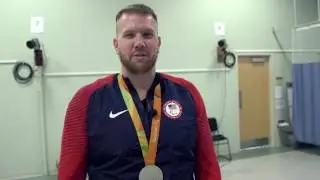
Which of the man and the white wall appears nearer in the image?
the man

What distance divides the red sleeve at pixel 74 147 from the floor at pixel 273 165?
152 inches

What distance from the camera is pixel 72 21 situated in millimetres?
5223

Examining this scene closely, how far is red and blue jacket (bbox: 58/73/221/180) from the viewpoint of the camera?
4.10 ft

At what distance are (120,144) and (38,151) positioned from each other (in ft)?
14.0

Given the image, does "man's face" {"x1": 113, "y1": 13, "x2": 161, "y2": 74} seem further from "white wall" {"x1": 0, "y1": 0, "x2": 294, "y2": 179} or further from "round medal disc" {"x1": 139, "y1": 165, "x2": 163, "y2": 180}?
"white wall" {"x1": 0, "y1": 0, "x2": 294, "y2": 179}

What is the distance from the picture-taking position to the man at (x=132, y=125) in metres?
1.25

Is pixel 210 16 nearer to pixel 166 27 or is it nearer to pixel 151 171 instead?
pixel 166 27

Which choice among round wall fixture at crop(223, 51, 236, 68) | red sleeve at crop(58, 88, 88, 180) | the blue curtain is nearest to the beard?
red sleeve at crop(58, 88, 88, 180)

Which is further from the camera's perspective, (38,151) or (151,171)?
(38,151)

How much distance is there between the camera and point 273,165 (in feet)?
17.9

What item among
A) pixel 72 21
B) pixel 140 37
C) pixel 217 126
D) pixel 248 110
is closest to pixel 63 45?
pixel 72 21

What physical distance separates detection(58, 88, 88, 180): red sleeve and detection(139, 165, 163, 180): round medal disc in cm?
23

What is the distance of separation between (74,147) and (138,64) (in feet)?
1.27

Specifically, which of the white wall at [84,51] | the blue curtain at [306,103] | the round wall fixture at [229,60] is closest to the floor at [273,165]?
the blue curtain at [306,103]
